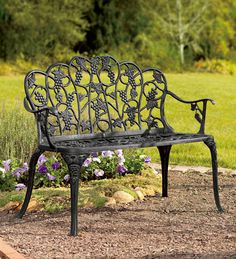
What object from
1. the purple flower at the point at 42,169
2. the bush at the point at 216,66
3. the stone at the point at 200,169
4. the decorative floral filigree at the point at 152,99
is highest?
the decorative floral filigree at the point at 152,99

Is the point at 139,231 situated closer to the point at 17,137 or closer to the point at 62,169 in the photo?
the point at 62,169

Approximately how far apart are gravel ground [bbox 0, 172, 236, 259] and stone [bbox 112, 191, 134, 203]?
0.10 meters

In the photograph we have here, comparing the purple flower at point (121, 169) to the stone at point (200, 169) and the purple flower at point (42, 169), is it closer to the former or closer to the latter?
the purple flower at point (42, 169)

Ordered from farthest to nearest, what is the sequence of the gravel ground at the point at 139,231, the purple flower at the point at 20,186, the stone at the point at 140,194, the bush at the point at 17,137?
1. the bush at the point at 17,137
2. the purple flower at the point at 20,186
3. the stone at the point at 140,194
4. the gravel ground at the point at 139,231

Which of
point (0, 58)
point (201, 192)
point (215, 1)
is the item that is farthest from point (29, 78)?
point (215, 1)

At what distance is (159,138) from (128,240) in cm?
114

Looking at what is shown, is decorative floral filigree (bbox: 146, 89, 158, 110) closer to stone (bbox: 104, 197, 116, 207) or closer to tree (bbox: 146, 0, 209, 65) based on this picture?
stone (bbox: 104, 197, 116, 207)

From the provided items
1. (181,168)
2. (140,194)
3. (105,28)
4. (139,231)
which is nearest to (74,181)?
(139,231)

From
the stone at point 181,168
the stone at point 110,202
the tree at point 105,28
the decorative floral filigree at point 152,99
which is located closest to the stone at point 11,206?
the stone at point 110,202

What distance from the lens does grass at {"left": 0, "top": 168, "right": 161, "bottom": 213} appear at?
5422 mm

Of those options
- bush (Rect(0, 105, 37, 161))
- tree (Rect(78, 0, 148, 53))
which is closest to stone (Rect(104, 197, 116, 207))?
bush (Rect(0, 105, 37, 161))

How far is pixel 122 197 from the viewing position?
5605mm

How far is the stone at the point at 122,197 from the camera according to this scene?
5.59 metres

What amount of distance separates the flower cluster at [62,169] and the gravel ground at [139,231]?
0.67 meters
